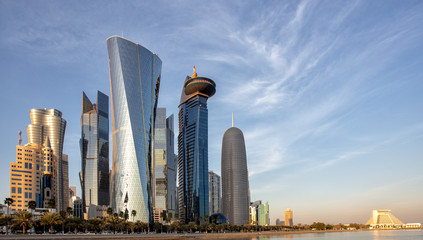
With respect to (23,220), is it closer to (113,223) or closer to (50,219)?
(50,219)

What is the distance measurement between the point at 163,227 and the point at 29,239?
106 meters

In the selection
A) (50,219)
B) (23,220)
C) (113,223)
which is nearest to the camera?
(23,220)

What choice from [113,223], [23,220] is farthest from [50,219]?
[113,223]

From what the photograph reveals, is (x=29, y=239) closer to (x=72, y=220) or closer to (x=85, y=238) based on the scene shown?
(x=85, y=238)

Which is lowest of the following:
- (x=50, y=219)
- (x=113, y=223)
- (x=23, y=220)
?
(x=113, y=223)

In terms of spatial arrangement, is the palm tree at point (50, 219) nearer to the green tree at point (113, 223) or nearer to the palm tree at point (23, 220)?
the palm tree at point (23, 220)

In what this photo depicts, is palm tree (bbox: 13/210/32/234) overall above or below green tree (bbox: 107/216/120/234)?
above

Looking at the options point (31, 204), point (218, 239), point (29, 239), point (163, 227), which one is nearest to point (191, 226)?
point (163, 227)

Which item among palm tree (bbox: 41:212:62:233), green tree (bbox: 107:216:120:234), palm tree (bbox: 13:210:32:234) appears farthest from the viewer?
green tree (bbox: 107:216:120:234)

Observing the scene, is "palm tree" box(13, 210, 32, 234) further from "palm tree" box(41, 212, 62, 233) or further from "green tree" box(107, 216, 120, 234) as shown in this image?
"green tree" box(107, 216, 120, 234)

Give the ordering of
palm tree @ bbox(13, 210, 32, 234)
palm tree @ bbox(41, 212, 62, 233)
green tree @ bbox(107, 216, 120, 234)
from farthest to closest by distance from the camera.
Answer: green tree @ bbox(107, 216, 120, 234) → palm tree @ bbox(41, 212, 62, 233) → palm tree @ bbox(13, 210, 32, 234)

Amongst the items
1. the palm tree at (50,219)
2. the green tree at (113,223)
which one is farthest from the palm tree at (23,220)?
the green tree at (113,223)

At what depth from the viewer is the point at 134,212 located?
191375 mm

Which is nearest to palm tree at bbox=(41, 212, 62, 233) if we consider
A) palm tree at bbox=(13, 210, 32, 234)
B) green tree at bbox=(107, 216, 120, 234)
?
palm tree at bbox=(13, 210, 32, 234)
